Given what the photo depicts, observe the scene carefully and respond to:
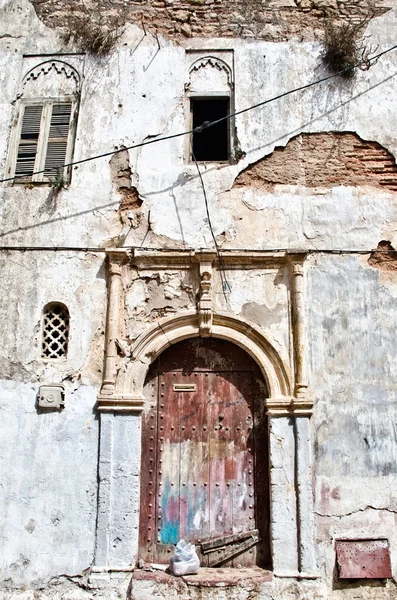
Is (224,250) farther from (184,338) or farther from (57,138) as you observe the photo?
(57,138)

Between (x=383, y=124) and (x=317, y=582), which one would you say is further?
(x=383, y=124)

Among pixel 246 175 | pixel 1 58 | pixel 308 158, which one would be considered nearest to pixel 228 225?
pixel 246 175

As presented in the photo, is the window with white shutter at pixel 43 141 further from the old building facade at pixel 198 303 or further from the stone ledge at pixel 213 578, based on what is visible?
the stone ledge at pixel 213 578

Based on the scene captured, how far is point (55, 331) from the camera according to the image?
6570 millimetres

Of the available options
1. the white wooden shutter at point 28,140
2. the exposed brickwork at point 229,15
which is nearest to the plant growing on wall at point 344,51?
the exposed brickwork at point 229,15

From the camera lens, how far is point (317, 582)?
18.9 feet

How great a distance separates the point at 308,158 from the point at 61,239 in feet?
9.91

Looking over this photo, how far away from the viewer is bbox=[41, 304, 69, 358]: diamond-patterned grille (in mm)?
6484

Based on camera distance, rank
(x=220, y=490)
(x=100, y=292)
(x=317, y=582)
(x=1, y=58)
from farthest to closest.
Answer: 1. (x=1, y=58)
2. (x=100, y=292)
3. (x=220, y=490)
4. (x=317, y=582)

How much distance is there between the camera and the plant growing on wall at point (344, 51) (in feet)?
23.8

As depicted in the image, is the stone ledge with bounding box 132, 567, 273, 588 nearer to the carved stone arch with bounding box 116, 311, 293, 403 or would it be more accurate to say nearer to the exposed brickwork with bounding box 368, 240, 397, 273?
the carved stone arch with bounding box 116, 311, 293, 403

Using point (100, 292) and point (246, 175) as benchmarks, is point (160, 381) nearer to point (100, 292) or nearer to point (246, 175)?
point (100, 292)

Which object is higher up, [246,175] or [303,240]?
[246,175]

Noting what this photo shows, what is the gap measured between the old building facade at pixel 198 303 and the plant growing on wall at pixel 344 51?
121 mm
